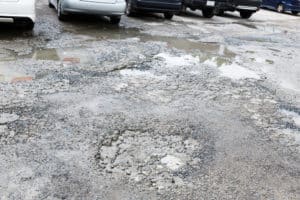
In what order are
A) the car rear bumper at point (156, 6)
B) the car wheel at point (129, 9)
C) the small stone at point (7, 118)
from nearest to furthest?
1. the small stone at point (7, 118)
2. the car rear bumper at point (156, 6)
3. the car wheel at point (129, 9)

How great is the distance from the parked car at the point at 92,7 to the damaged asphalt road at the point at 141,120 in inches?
24.7

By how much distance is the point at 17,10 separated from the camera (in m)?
7.91

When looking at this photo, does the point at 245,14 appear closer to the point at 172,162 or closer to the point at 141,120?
the point at 141,120

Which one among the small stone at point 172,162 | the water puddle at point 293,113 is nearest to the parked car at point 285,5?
the water puddle at point 293,113

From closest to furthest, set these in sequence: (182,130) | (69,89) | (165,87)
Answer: (182,130)
(69,89)
(165,87)

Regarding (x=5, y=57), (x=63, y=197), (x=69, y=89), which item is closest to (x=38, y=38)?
(x=5, y=57)

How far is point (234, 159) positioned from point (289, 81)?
148 inches

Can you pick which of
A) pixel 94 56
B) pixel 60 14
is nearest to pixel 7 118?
pixel 94 56

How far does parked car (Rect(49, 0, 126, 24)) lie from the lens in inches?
381

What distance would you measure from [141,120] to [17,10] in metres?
4.17

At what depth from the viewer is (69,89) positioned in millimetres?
5812

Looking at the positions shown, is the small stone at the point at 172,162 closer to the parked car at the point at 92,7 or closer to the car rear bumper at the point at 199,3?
the parked car at the point at 92,7

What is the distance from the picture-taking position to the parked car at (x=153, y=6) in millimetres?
12352

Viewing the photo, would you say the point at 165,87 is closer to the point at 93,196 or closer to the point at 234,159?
the point at 234,159
